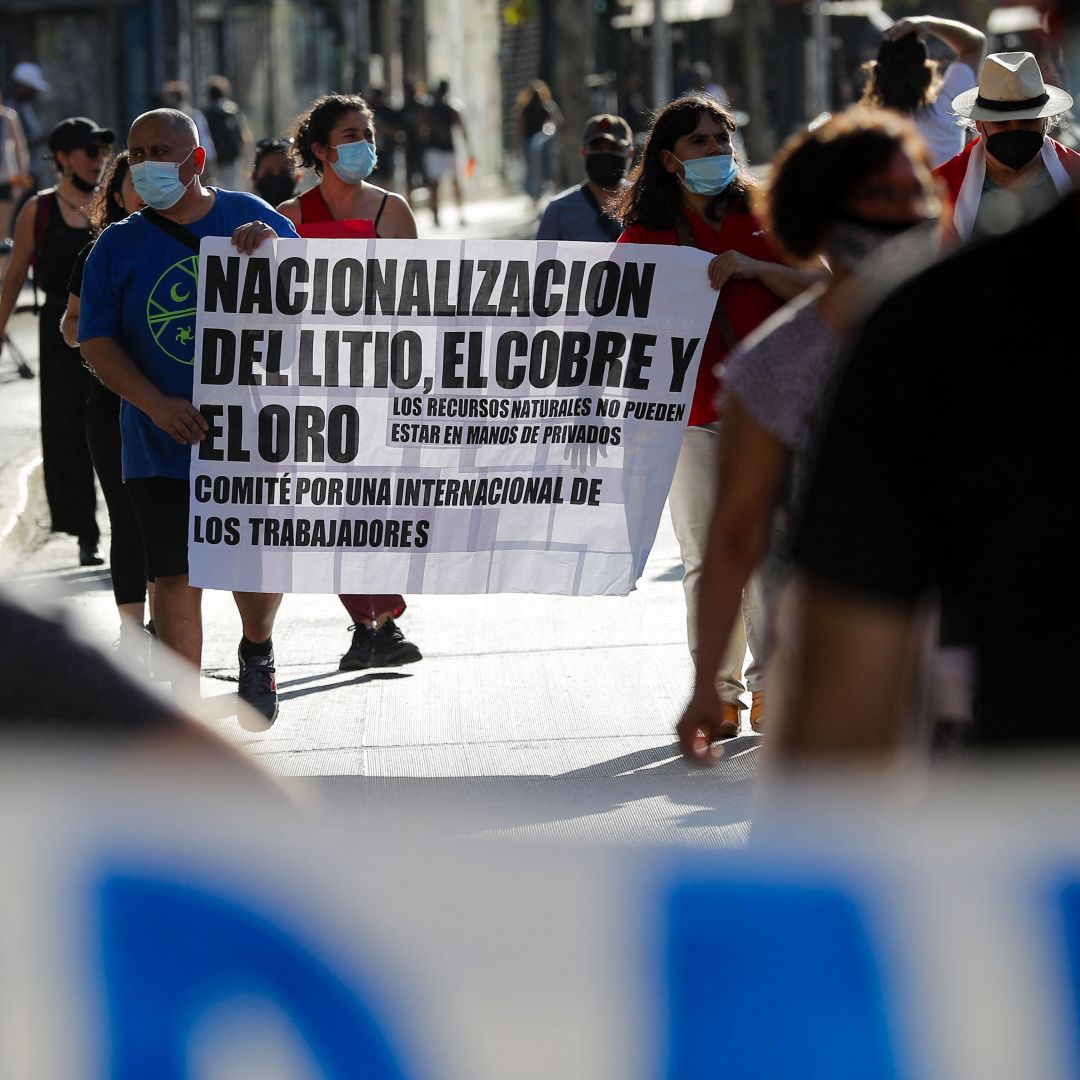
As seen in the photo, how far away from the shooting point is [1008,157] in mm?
6875

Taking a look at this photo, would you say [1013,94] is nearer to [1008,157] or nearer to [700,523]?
[1008,157]

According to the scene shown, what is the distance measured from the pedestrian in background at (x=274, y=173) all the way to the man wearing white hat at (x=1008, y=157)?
3.60m

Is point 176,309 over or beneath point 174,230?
beneath

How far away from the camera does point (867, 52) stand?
40.1 meters

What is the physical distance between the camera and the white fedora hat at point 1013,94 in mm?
6930

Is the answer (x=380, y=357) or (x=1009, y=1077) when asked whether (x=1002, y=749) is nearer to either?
(x=1009, y=1077)

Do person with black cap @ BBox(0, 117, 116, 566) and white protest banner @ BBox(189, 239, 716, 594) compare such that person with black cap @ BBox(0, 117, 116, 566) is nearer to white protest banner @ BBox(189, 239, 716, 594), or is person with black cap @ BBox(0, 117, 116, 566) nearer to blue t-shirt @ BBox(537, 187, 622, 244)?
blue t-shirt @ BBox(537, 187, 622, 244)

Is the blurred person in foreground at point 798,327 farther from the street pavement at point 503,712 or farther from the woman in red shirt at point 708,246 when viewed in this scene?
the woman in red shirt at point 708,246

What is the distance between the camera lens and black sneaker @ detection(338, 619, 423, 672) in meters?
7.61

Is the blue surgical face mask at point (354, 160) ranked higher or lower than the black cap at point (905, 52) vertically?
lower

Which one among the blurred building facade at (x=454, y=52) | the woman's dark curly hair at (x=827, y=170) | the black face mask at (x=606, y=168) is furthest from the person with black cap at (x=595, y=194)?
the blurred building facade at (x=454, y=52)

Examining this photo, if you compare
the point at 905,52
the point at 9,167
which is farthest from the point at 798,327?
the point at 9,167

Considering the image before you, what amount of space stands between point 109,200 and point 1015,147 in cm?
295

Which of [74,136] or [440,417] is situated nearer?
[440,417]
